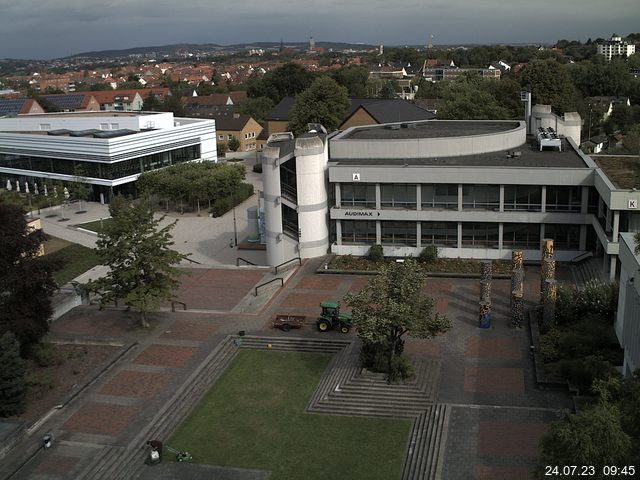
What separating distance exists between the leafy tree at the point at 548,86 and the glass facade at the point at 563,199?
45958mm

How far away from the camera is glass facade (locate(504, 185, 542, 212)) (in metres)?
40.5

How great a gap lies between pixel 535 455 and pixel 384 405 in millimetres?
5858

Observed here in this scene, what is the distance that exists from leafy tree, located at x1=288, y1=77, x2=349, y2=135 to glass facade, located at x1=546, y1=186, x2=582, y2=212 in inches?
1700

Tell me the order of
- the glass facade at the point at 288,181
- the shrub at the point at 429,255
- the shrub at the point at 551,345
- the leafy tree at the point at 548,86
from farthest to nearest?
the leafy tree at the point at 548,86
the glass facade at the point at 288,181
the shrub at the point at 429,255
the shrub at the point at 551,345

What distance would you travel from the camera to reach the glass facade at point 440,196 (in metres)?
41.8

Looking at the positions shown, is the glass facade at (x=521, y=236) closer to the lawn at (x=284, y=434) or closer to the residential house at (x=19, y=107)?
the lawn at (x=284, y=434)

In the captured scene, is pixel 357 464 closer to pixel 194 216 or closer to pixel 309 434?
pixel 309 434

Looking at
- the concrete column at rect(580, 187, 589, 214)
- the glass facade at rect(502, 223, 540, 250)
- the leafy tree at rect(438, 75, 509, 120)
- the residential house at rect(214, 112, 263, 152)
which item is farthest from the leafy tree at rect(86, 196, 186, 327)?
the residential house at rect(214, 112, 263, 152)

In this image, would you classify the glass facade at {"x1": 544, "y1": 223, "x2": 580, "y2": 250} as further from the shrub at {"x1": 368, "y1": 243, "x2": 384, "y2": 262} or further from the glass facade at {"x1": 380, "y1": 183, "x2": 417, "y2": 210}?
the shrub at {"x1": 368, "y1": 243, "x2": 384, "y2": 262}

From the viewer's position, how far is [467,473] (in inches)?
846

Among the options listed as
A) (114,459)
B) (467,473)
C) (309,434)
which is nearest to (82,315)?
(114,459)

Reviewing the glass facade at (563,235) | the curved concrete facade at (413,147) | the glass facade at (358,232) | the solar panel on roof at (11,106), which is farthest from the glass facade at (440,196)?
the solar panel on roof at (11,106)

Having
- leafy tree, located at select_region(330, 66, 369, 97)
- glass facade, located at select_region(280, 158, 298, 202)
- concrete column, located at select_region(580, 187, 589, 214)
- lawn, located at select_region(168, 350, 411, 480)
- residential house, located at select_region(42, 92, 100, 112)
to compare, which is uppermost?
leafy tree, located at select_region(330, 66, 369, 97)

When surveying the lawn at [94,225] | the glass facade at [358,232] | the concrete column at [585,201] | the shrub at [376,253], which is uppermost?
the concrete column at [585,201]
